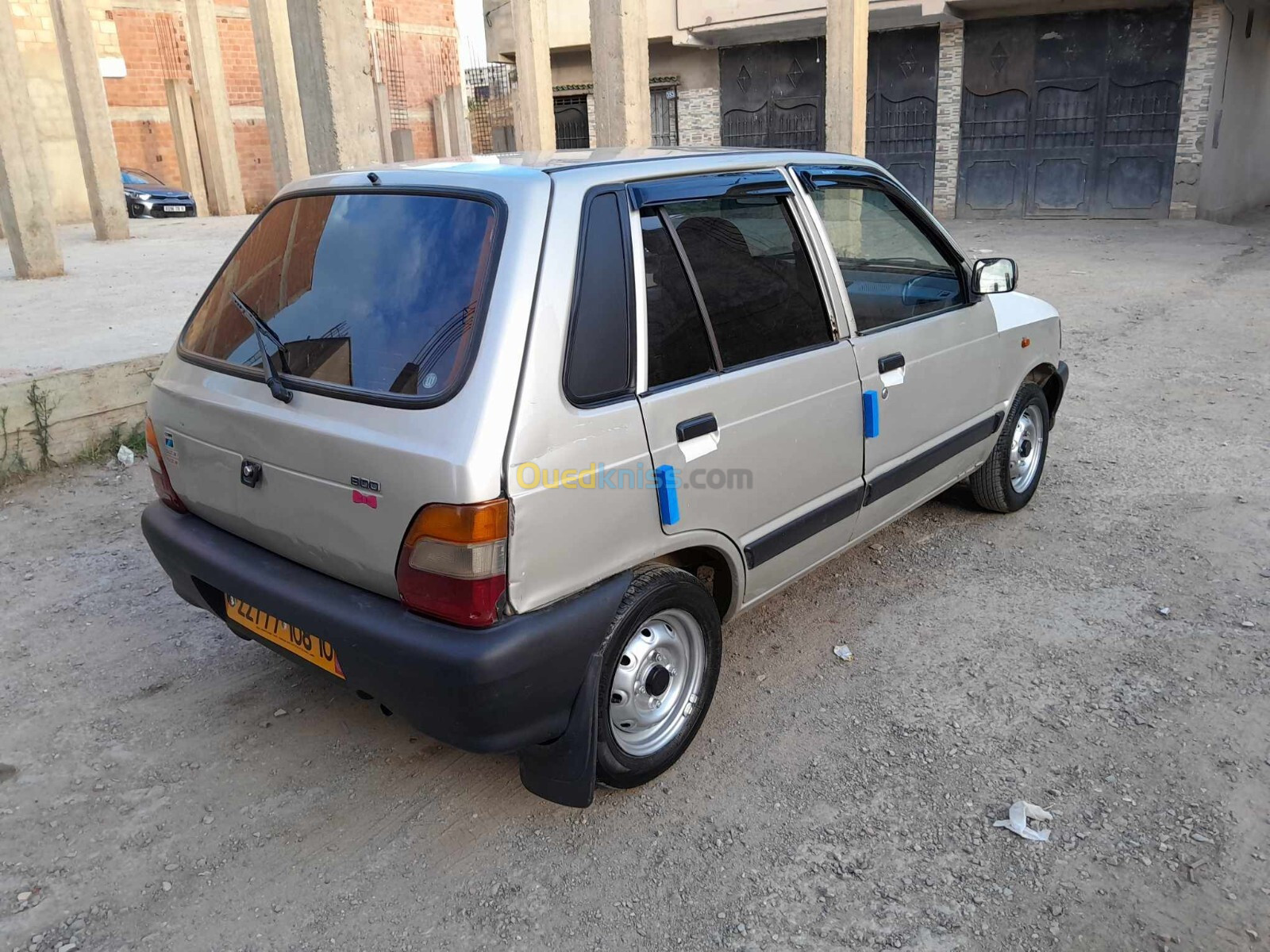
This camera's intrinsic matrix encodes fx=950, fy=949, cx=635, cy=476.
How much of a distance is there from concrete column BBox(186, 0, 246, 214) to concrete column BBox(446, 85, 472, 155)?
7.51 m

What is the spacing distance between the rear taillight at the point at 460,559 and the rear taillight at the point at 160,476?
1.21 metres

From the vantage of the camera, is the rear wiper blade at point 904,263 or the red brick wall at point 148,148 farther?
the red brick wall at point 148,148

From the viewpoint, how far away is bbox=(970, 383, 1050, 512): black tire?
14.8 feet

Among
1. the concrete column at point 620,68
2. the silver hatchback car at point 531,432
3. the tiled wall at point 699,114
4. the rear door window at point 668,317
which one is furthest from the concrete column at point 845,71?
the tiled wall at point 699,114

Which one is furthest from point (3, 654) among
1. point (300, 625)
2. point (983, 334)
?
point (983, 334)

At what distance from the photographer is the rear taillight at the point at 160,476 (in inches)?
123

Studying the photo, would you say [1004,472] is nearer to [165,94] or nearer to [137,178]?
[137,178]

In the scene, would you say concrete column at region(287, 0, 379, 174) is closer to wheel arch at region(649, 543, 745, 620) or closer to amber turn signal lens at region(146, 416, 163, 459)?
amber turn signal lens at region(146, 416, 163, 459)

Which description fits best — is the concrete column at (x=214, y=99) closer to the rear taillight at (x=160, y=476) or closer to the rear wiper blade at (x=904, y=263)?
the rear taillight at (x=160, y=476)

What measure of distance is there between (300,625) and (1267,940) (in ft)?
8.40

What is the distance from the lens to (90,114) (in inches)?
564

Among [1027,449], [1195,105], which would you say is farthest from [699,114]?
[1027,449]

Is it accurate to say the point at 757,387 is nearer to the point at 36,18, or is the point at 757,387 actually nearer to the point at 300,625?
the point at 300,625

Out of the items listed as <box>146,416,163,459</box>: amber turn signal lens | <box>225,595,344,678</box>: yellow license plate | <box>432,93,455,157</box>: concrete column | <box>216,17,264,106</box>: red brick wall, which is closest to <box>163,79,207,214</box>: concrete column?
<box>216,17,264,106</box>: red brick wall
